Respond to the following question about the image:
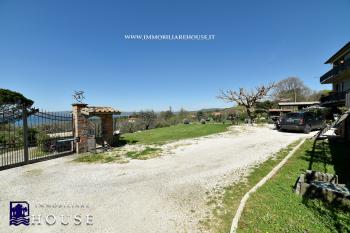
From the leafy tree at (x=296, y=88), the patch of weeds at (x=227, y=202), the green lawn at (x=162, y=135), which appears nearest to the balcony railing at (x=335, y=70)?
the green lawn at (x=162, y=135)

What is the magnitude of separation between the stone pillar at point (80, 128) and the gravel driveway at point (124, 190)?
3.89 feet

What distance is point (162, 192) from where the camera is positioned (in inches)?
188

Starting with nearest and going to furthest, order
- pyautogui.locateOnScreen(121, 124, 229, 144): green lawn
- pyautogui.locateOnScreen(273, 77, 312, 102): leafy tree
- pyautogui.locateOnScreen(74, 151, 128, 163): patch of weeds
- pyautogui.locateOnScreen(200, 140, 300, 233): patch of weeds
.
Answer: pyautogui.locateOnScreen(200, 140, 300, 233): patch of weeds
pyautogui.locateOnScreen(74, 151, 128, 163): patch of weeds
pyautogui.locateOnScreen(121, 124, 229, 144): green lawn
pyautogui.locateOnScreen(273, 77, 312, 102): leafy tree

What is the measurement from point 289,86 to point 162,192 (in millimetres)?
58879

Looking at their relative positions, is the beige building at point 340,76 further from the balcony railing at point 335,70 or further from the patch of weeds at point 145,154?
the patch of weeds at point 145,154

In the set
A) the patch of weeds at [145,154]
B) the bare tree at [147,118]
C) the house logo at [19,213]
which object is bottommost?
the house logo at [19,213]

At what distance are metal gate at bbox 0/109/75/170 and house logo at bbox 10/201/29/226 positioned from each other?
3.55m

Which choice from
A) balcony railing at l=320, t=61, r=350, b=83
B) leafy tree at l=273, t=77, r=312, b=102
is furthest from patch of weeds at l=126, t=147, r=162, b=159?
leafy tree at l=273, t=77, r=312, b=102

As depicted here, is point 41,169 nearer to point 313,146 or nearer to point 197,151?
point 197,151

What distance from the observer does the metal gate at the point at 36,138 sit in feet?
24.4

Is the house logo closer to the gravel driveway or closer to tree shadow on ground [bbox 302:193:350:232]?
the gravel driveway

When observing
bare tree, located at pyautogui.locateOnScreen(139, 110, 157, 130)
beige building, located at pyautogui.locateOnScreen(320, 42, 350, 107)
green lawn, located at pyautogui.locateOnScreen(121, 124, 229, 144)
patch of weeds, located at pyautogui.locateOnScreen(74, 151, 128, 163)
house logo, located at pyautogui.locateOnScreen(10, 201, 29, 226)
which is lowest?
house logo, located at pyautogui.locateOnScreen(10, 201, 29, 226)

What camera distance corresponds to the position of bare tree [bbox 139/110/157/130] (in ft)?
77.5

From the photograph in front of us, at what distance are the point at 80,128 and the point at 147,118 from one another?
15.4 metres
